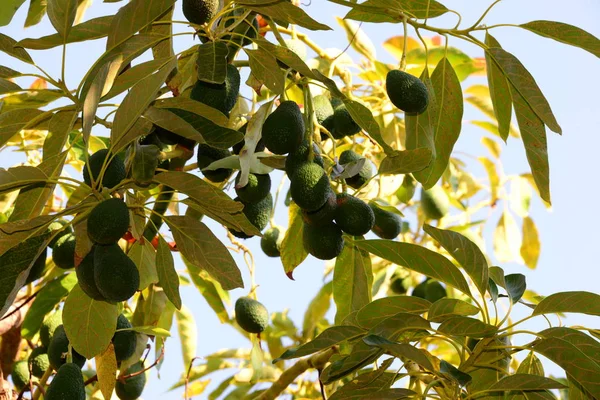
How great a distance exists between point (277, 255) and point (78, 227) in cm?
65

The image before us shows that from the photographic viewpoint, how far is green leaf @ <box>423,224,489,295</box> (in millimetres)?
1256

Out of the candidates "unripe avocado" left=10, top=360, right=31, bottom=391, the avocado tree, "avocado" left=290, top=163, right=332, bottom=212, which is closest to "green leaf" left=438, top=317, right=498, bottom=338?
the avocado tree

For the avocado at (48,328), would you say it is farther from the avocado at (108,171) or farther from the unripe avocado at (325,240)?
the unripe avocado at (325,240)

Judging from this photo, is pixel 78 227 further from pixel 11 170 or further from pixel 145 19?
pixel 145 19

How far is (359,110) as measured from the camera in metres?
1.26

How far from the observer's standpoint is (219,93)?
4.11ft

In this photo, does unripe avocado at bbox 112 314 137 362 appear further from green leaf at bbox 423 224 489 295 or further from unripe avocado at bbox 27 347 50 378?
green leaf at bbox 423 224 489 295

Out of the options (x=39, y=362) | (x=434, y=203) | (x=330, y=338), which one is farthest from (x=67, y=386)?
(x=434, y=203)

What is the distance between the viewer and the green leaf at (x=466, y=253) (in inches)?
49.4

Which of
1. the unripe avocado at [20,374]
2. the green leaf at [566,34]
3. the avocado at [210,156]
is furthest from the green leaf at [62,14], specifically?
the unripe avocado at [20,374]

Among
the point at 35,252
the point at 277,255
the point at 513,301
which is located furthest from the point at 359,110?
the point at 277,255

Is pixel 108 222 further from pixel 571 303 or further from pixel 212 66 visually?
pixel 571 303

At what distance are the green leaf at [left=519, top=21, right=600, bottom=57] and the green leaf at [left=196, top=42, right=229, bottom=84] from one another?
51cm

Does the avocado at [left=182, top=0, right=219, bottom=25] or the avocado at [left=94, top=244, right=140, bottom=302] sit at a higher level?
the avocado at [left=182, top=0, right=219, bottom=25]
